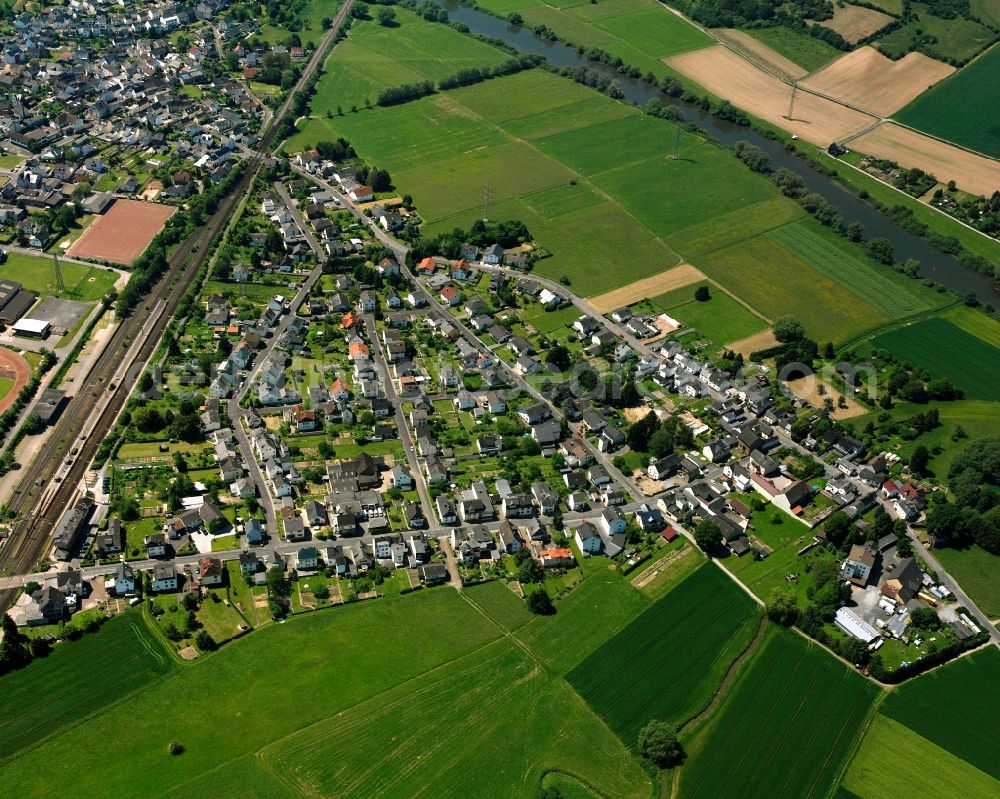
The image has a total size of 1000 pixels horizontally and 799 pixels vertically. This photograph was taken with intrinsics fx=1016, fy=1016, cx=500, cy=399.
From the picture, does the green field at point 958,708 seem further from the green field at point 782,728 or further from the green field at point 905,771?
the green field at point 782,728

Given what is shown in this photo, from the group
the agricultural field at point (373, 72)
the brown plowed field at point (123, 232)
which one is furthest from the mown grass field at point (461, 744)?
the agricultural field at point (373, 72)

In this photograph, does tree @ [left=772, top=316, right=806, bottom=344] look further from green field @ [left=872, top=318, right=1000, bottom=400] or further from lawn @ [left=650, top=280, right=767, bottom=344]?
green field @ [left=872, top=318, right=1000, bottom=400]

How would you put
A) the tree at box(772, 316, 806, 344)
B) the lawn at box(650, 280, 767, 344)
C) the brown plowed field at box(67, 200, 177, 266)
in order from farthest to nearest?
the brown plowed field at box(67, 200, 177, 266)
the lawn at box(650, 280, 767, 344)
the tree at box(772, 316, 806, 344)

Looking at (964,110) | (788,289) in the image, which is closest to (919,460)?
(788,289)

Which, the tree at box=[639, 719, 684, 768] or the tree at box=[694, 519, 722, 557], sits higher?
the tree at box=[694, 519, 722, 557]

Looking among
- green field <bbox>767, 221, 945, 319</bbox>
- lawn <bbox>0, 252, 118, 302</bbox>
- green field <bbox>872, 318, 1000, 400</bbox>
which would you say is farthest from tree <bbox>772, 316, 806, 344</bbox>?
lawn <bbox>0, 252, 118, 302</bbox>

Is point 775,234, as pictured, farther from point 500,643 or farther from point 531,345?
point 500,643

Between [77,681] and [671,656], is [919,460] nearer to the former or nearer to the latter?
[671,656]
